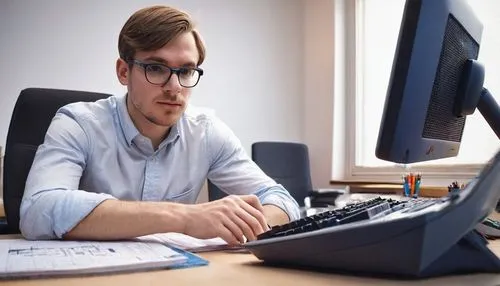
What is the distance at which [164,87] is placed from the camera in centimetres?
129

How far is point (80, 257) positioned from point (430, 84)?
0.57 metres

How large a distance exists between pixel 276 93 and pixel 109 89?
1284 millimetres

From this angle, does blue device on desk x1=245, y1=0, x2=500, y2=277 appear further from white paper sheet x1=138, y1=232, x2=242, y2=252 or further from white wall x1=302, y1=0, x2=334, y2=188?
white wall x1=302, y1=0, x2=334, y2=188

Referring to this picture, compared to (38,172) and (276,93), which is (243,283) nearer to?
(38,172)

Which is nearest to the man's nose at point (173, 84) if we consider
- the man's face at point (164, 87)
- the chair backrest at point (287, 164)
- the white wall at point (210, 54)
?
the man's face at point (164, 87)

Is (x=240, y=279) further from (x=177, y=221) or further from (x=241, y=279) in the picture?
(x=177, y=221)

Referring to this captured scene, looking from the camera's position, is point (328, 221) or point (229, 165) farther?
point (229, 165)

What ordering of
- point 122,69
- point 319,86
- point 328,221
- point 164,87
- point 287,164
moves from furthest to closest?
point 319,86 → point 287,164 → point 122,69 → point 164,87 → point 328,221

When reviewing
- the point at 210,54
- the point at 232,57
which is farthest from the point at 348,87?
the point at 210,54

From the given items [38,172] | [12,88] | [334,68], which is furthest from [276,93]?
[38,172]

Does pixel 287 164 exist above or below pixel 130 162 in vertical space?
below

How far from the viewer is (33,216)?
97cm

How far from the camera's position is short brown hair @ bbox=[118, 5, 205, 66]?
4.23 feet

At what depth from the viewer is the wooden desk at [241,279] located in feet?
1.75
